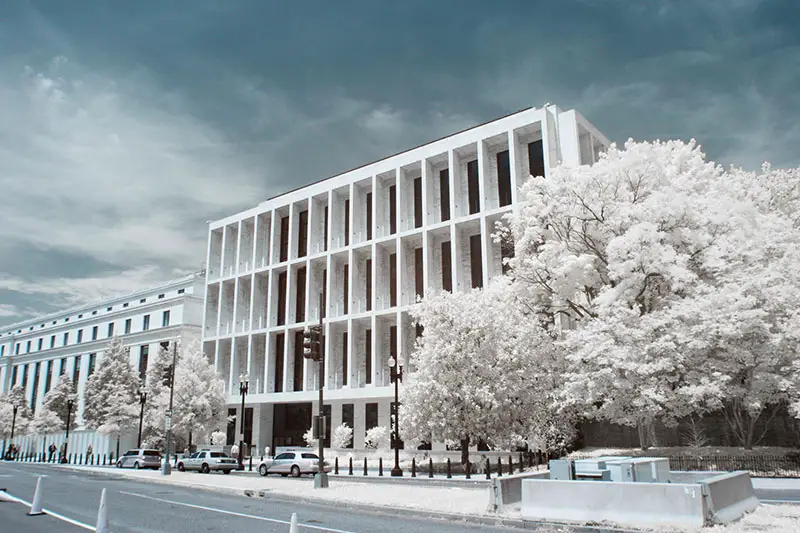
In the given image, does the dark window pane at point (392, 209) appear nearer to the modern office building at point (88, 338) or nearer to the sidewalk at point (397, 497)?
the modern office building at point (88, 338)

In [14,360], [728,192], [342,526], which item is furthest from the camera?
[14,360]

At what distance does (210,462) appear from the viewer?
39844 mm

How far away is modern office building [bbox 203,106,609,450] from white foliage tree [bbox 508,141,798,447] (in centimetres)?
876

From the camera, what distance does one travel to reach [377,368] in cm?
4756

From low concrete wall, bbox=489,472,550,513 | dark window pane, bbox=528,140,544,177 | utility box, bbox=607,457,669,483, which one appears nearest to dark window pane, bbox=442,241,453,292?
dark window pane, bbox=528,140,544,177

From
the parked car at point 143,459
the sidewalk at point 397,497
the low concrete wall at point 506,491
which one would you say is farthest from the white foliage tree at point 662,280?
the parked car at point 143,459

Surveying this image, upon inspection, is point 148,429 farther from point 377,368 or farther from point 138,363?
point 377,368

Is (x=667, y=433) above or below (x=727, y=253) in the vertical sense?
below

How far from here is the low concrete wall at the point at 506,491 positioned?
14.1 meters

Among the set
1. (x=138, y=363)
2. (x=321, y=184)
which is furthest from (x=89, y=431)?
(x=321, y=184)

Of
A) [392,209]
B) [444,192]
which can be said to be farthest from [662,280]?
[392,209]

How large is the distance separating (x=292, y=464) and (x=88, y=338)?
62223 millimetres

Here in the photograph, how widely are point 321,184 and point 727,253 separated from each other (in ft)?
122

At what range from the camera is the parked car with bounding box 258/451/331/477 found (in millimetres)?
34594
